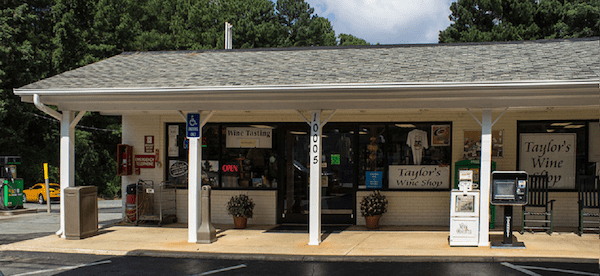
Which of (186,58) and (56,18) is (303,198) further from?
(56,18)

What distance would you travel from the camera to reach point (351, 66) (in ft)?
32.9

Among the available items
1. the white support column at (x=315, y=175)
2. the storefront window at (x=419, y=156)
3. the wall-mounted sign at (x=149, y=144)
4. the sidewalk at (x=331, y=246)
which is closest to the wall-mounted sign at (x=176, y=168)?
the wall-mounted sign at (x=149, y=144)

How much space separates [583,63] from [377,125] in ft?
13.8

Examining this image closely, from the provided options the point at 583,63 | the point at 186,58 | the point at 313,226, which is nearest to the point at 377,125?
the point at 313,226

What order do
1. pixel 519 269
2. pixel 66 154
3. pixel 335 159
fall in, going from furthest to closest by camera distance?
1. pixel 335 159
2. pixel 66 154
3. pixel 519 269

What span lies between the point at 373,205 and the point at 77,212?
19.4ft

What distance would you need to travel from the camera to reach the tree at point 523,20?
26.4 m

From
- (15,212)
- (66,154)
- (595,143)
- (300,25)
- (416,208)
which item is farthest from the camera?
(300,25)

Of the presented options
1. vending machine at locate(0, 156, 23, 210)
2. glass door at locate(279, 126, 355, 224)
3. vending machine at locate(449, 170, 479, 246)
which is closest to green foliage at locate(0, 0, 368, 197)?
vending machine at locate(0, 156, 23, 210)

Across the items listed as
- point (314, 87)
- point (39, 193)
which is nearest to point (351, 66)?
point (314, 87)

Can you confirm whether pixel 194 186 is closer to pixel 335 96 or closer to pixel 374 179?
pixel 335 96

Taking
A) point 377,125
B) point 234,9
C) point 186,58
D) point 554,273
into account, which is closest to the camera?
point 554,273

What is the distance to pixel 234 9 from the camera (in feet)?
125

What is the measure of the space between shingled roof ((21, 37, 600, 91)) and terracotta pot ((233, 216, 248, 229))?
317 cm
